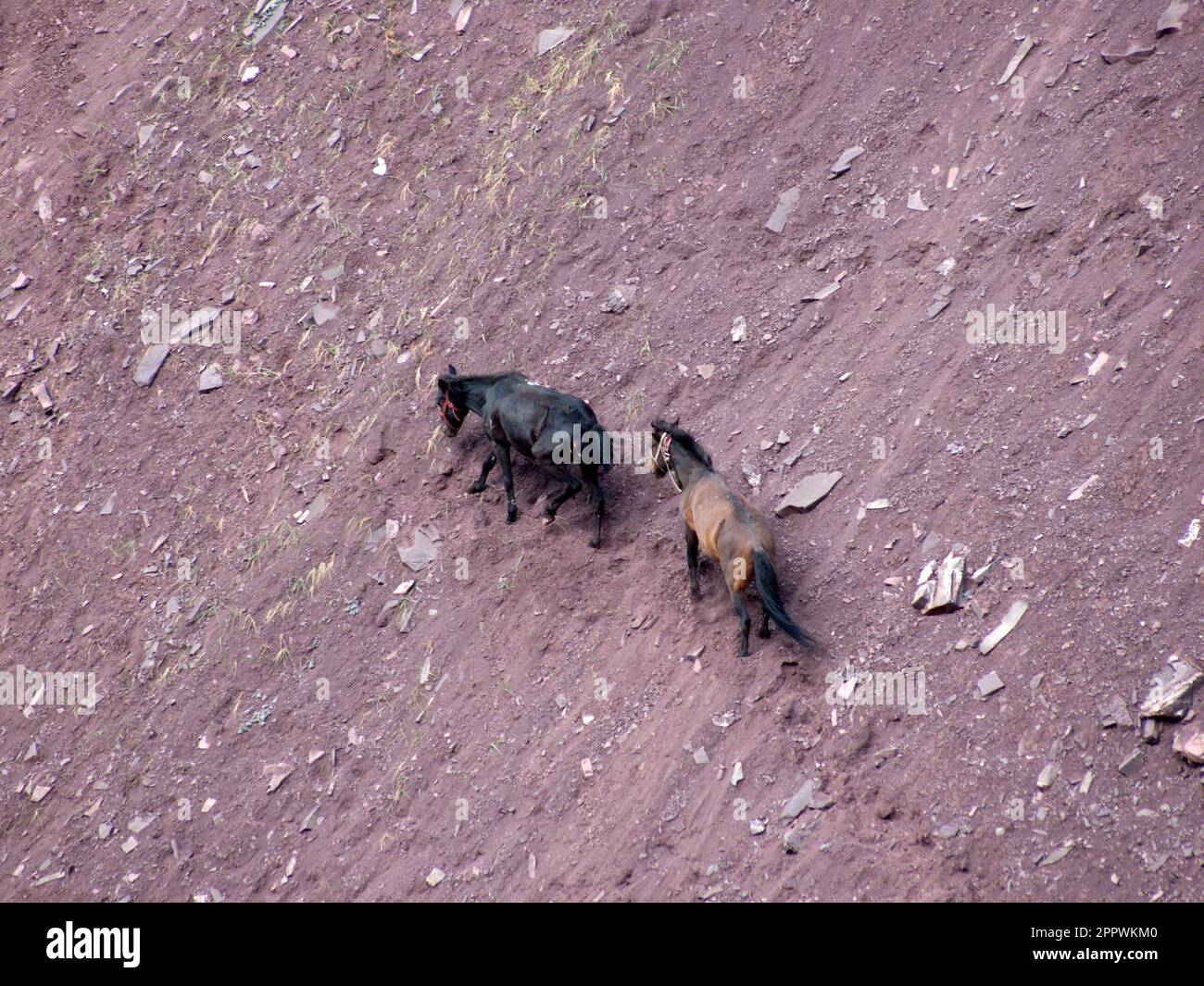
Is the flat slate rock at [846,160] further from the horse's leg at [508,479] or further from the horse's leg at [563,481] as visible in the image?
the horse's leg at [508,479]

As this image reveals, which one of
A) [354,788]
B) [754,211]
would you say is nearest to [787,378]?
[754,211]

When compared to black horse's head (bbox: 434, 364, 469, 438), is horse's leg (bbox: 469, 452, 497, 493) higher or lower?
lower

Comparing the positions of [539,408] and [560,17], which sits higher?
[560,17]

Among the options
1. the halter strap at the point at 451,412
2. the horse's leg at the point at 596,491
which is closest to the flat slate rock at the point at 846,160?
the horse's leg at the point at 596,491

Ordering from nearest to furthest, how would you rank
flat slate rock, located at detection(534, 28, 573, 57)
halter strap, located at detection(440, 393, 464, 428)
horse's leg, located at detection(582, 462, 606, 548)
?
horse's leg, located at detection(582, 462, 606, 548), halter strap, located at detection(440, 393, 464, 428), flat slate rock, located at detection(534, 28, 573, 57)

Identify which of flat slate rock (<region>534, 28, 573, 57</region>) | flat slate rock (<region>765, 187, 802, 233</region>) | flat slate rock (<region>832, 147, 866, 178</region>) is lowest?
flat slate rock (<region>765, 187, 802, 233</region>)

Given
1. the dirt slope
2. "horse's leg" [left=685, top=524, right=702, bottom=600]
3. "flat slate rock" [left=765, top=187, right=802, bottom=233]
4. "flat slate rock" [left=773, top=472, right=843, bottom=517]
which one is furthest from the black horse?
"flat slate rock" [left=765, top=187, right=802, bottom=233]

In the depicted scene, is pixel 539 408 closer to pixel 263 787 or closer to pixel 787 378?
pixel 787 378

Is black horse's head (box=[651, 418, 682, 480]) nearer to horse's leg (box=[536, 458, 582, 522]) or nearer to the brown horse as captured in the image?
the brown horse

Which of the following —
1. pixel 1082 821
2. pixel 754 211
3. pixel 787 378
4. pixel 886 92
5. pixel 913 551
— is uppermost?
pixel 886 92
